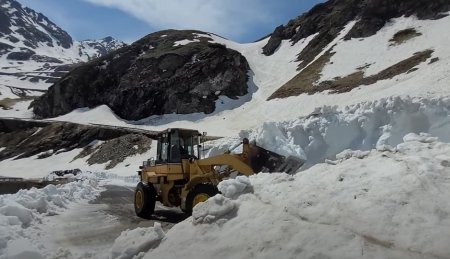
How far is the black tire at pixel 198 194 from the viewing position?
40.3 feet

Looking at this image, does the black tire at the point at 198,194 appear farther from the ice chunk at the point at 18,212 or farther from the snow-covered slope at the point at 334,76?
the snow-covered slope at the point at 334,76

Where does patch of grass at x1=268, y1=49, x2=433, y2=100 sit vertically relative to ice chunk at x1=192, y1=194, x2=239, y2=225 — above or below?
above

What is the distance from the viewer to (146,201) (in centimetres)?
1488

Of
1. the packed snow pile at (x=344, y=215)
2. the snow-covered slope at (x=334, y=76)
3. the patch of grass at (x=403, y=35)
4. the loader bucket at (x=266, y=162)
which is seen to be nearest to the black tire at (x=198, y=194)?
the loader bucket at (x=266, y=162)

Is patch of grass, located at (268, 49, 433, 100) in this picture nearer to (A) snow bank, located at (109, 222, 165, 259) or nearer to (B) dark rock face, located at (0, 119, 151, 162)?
→ (B) dark rock face, located at (0, 119, 151, 162)

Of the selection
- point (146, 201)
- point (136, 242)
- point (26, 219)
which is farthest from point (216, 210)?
point (146, 201)

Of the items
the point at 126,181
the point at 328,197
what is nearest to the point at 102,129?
the point at 126,181

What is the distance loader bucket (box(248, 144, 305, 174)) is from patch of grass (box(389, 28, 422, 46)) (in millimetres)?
49379

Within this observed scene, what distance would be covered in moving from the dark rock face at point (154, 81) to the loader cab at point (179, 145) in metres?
53.5

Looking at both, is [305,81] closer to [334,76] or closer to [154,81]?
[334,76]

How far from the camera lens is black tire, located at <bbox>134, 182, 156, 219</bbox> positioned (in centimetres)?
1484

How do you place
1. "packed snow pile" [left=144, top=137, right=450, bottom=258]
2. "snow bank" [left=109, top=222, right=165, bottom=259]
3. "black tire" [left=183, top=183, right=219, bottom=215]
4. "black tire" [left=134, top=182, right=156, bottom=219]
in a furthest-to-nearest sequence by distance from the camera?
"black tire" [left=134, top=182, right=156, bottom=219], "black tire" [left=183, top=183, right=219, bottom=215], "snow bank" [left=109, top=222, right=165, bottom=259], "packed snow pile" [left=144, top=137, right=450, bottom=258]

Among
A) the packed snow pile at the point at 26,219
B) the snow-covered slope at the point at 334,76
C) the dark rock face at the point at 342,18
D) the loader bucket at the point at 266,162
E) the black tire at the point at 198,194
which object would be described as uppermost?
the dark rock face at the point at 342,18

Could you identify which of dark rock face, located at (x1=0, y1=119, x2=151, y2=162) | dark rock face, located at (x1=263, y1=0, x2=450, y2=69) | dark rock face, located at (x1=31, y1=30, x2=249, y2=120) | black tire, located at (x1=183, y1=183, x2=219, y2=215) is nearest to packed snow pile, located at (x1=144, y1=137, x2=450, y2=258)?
black tire, located at (x1=183, y1=183, x2=219, y2=215)
